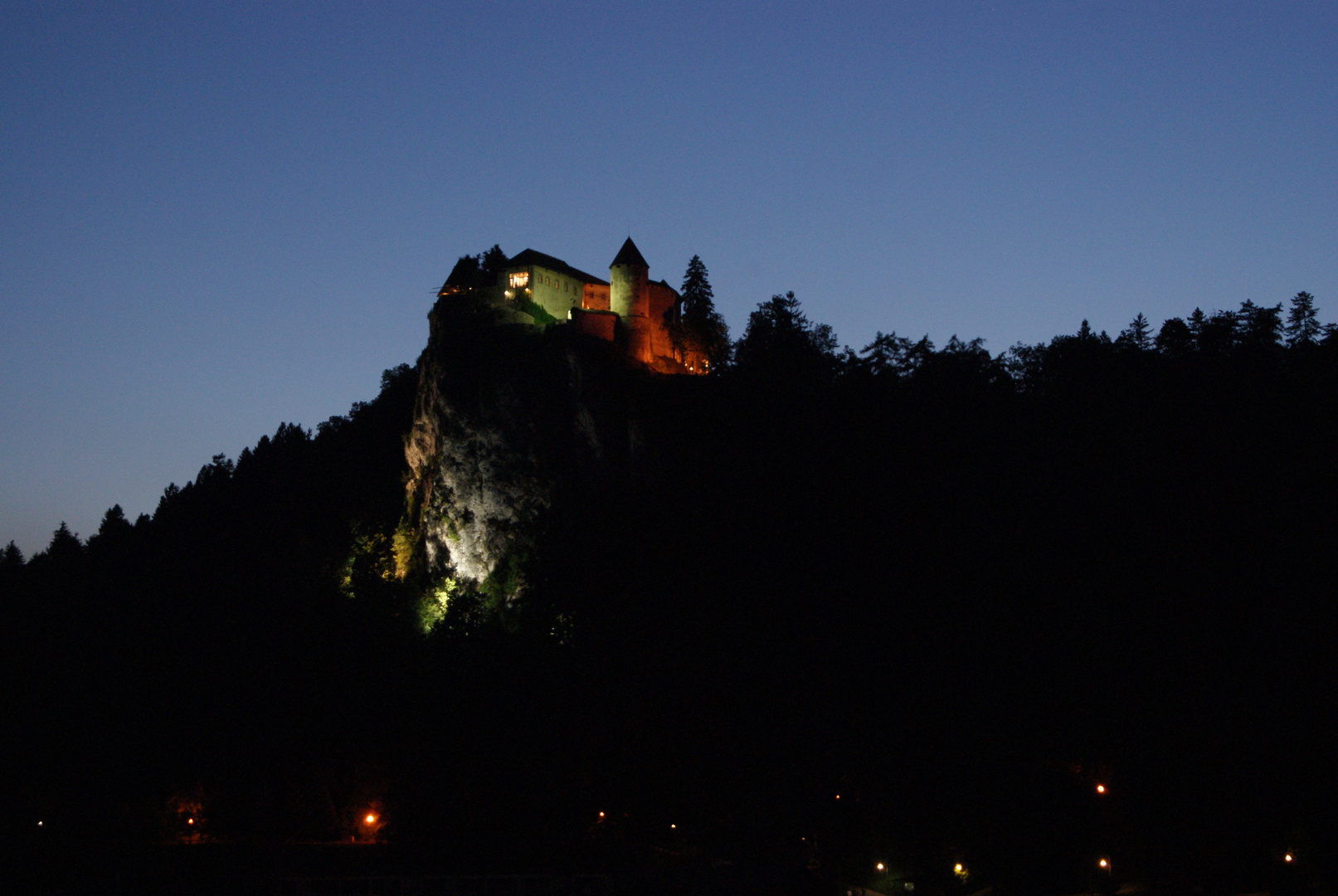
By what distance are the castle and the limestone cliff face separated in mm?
1572

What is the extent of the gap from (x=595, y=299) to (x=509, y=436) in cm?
1111

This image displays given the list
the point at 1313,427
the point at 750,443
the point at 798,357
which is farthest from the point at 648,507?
the point at 1313,427

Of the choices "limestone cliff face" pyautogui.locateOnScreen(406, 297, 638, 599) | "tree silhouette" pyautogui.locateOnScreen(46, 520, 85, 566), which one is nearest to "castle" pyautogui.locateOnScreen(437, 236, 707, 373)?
"limestone cliff face" pyautogui.locateOnScreen(406, 297, 638, 599)

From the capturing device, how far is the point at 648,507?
52688 mm

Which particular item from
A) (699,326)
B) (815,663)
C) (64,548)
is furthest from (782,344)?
(64,548)

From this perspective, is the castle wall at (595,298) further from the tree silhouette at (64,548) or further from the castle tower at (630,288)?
the tree silhouette at (64,548)

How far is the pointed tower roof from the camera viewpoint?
60.8 meters

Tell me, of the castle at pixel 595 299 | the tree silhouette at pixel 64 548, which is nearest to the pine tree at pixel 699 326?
the castle at pixel 595 299

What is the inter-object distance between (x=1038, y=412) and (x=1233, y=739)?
24.9 m

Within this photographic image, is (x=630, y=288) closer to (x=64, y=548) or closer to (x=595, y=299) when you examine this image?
(x=595, y=299)

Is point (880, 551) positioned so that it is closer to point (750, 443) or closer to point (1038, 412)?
point (750, 443)

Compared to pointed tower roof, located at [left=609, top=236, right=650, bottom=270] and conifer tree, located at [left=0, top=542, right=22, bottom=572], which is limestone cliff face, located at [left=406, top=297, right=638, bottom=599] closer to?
pointed tower roof, located at [left=609, top=236, right=650, bottom=270]

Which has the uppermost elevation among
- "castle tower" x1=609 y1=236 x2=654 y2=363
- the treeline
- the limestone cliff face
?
"castle tower" x1=609 y1=236 x2=654 y2=363

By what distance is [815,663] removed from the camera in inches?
1654
